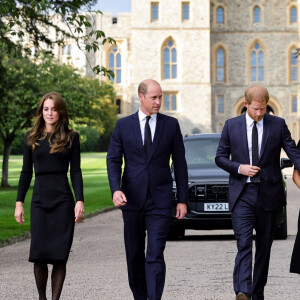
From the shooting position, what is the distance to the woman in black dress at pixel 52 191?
6434mm

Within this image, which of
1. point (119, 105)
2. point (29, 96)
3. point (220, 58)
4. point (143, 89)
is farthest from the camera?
point (119, 105)

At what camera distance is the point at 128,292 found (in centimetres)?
795

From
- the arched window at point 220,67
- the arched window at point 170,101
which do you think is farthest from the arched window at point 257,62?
the arched window at point 170,101

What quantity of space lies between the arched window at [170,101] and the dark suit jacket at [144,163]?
216ft

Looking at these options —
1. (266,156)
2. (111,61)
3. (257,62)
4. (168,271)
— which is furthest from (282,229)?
(111,61)

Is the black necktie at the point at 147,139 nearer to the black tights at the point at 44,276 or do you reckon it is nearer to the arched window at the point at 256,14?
the black tights at the point at 44,276

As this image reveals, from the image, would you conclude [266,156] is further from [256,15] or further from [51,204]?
[256,15]

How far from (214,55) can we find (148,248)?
224ft

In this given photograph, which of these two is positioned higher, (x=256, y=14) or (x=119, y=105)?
(x=256, y=14)

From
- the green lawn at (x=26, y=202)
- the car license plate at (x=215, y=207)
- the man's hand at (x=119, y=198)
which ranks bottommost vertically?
the green lawn at (x=26, y=202)

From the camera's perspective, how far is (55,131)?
21.6ft

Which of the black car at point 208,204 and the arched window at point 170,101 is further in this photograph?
the arched window at point 170,101

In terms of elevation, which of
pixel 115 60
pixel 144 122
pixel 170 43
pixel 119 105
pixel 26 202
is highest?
pixel 170 43

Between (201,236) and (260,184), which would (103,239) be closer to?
(201,236)
